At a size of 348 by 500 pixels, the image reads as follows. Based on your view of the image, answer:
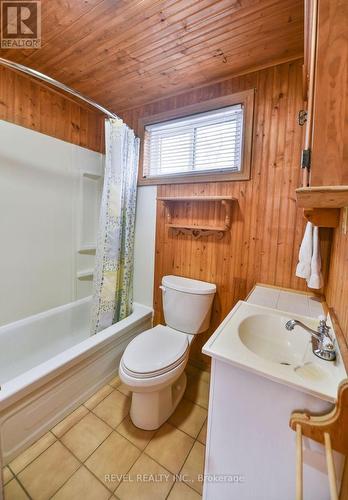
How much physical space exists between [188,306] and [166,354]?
407 millimetres

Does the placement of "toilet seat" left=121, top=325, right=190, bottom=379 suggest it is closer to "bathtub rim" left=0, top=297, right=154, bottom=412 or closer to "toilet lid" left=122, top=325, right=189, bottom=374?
"toilet lid" left=122, top=325, right=189, bottom=374

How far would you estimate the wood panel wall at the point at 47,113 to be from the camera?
166 cm

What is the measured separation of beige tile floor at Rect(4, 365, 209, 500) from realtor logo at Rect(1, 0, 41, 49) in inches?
94.7

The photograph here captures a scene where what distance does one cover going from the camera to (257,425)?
804 mm

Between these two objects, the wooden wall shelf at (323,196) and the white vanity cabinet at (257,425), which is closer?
the wooden wall shelf at (323,196)

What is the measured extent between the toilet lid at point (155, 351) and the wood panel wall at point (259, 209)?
0.45 meters

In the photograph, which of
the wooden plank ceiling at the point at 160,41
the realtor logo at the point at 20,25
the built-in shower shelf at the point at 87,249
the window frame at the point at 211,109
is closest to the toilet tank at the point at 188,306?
the window frame at the point at 211,109

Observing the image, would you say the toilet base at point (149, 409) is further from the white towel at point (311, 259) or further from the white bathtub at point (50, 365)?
the white towel at point (311, 259)

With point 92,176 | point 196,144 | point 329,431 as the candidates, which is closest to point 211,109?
point 196,144

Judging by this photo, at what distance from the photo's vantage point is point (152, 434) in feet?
4.42

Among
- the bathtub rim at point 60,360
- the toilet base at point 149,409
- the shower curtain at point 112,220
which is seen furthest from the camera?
the shower curtain at point 112,220

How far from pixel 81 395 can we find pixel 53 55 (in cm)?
234

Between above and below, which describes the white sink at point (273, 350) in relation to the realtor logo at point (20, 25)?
below

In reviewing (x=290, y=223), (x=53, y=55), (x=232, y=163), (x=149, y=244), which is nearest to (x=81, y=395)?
(x=149, y=244)
